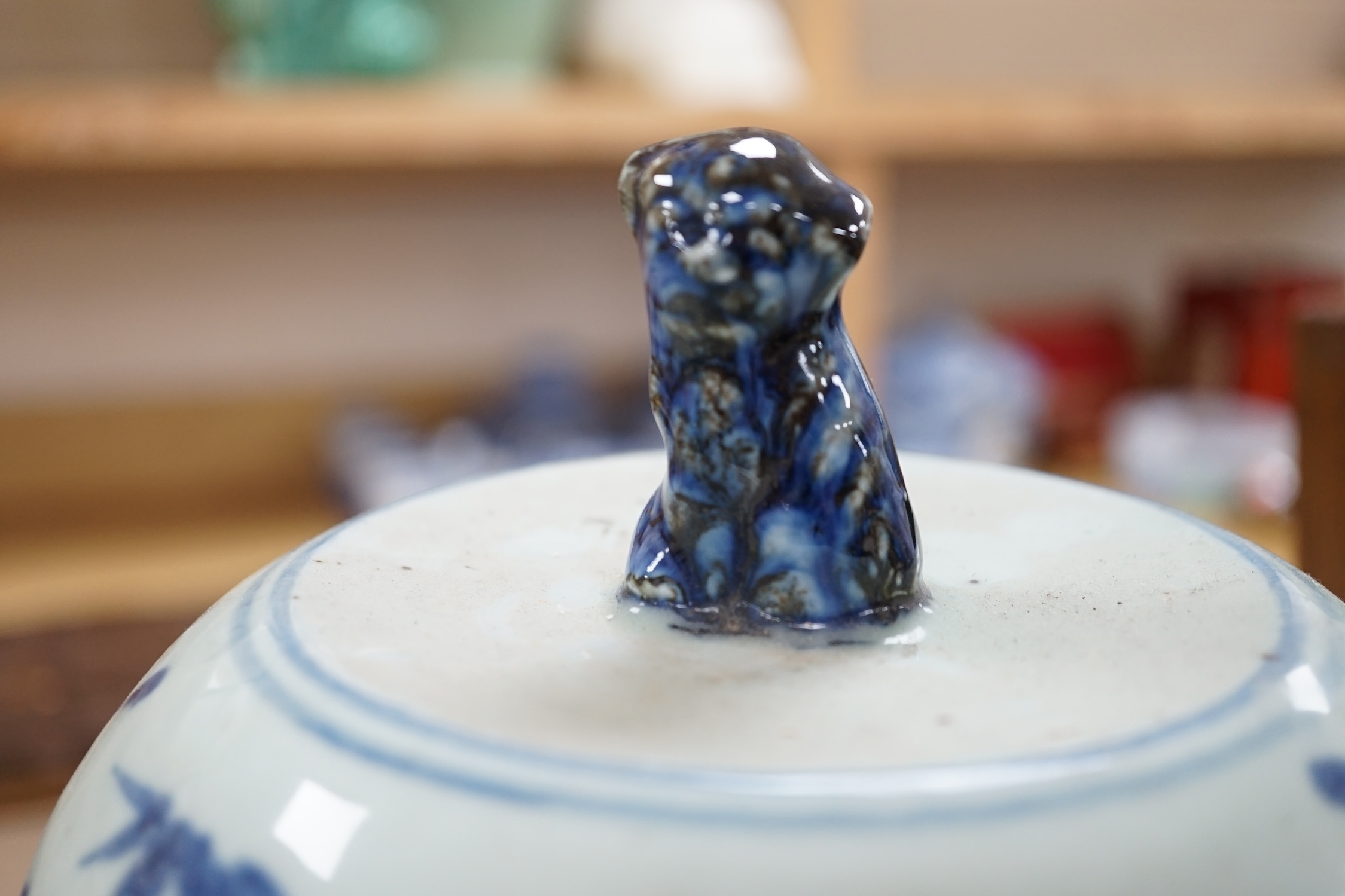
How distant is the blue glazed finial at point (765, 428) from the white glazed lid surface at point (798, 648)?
15 mm

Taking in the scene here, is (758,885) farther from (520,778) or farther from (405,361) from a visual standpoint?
(405,361)

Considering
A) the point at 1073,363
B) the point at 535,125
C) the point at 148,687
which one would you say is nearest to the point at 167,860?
the point at 148,687

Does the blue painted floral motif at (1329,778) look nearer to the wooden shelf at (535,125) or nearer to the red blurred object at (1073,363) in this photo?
the wooden shelf at (535,125)

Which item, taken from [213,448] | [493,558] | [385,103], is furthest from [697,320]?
[213,448]

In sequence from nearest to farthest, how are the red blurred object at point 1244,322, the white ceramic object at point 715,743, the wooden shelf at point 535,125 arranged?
1. the white ceramic object at point 715,743
2. the wooden shelf at point 535,125
3. the red blurred object at point 1244,322

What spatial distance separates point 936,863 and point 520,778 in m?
0.08

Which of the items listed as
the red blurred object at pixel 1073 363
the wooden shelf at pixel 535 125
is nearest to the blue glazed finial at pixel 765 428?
the wooden shelf at pixel 535 125

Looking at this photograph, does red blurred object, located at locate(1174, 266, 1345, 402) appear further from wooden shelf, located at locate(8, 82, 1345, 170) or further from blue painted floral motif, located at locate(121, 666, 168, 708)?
blue painted floral motif, located at locate(121, 666, 168, 708)

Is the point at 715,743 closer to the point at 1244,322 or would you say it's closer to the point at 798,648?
the point at 798,648

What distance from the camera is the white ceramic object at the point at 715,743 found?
0.83 feet

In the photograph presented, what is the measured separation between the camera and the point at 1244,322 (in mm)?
1823

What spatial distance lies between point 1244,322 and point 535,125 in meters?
1.09

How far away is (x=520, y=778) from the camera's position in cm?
26

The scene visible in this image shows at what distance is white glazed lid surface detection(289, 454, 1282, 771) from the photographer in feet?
0.91
